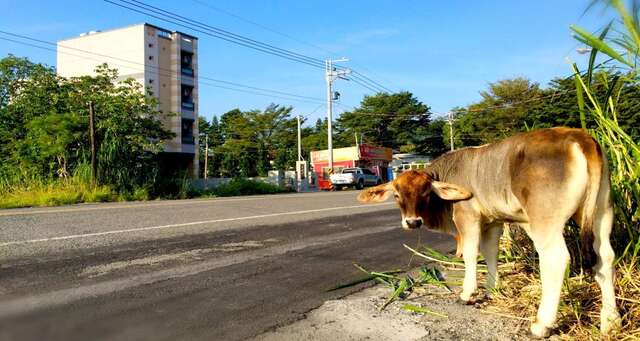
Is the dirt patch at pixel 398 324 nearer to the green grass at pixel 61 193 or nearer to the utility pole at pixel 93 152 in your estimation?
the green grass at pixel 61 193

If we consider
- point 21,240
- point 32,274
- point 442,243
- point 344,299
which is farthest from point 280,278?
point 21,240

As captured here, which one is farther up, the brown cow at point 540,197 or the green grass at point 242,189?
the brown cow at point 540,197

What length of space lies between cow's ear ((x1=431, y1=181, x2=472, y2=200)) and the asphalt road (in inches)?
55.5

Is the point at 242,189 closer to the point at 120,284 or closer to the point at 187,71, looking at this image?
the point at 120,284

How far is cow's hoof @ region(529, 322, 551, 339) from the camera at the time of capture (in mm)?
3061

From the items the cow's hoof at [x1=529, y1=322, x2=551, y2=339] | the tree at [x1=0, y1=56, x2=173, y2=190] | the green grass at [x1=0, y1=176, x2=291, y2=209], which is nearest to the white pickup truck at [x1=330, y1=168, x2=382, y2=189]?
the tree at [x1=0, y1=56, x2=173, y2=190]

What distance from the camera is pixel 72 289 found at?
4.44 metres

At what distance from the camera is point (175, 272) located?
17.0 feet

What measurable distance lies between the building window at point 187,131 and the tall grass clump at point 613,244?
50.4m

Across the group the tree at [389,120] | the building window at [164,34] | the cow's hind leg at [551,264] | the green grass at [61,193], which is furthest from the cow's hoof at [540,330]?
the tree at [389,120]

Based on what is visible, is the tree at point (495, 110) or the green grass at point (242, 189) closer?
the green grass at point (242, 189)

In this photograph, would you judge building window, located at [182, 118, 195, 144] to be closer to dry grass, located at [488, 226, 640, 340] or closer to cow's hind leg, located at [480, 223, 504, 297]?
cow's hind leg, located at [480, 223, 504, 297]

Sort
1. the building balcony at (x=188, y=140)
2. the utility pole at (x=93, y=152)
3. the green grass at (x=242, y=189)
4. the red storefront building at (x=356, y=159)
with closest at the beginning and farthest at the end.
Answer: the utility pole at (x=93, y=152) → the green grass at (x=242, y=189) → the red storefront building at (x=356, y=159) → the building balcony at (x=188, y=140)

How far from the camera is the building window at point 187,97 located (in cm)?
5253
